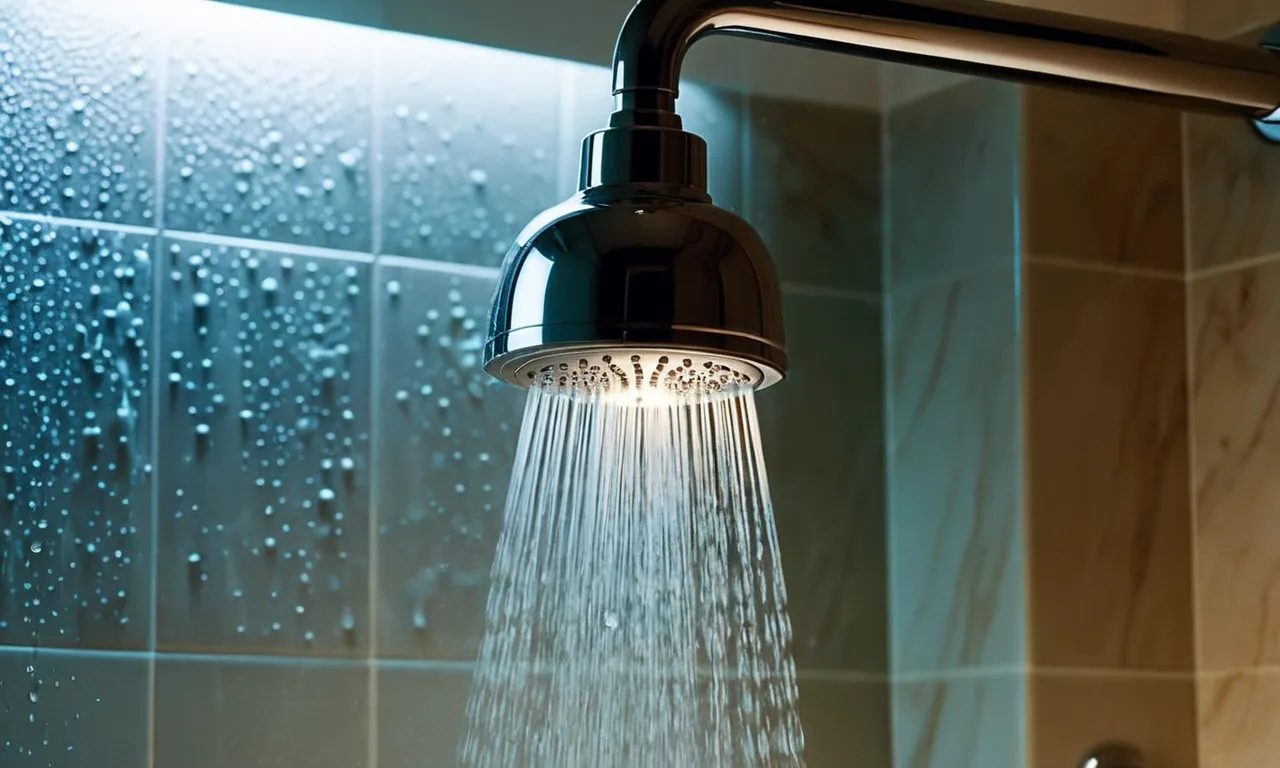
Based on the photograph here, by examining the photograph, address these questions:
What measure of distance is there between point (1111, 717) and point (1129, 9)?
60 centimetres

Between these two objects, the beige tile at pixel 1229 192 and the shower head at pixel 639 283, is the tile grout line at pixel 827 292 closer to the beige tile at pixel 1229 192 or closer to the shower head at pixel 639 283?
the beige tile at pixel 1229 192

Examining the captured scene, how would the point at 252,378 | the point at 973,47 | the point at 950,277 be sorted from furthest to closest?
the point at 950,277
the point at 252,378
the point at 973,47

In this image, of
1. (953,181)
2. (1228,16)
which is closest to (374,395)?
(953,181)

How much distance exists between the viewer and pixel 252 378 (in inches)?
49.3

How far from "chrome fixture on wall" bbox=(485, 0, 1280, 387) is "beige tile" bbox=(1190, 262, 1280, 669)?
1.86 feet

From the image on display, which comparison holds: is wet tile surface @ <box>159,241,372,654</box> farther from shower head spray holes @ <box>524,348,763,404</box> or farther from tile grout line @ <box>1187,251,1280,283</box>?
tile grout line @ <box>1187,251,1280,283</box>

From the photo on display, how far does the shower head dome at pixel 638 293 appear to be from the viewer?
72 centimetres

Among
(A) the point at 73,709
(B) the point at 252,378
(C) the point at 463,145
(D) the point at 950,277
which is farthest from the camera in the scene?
(D) the point at 950,277

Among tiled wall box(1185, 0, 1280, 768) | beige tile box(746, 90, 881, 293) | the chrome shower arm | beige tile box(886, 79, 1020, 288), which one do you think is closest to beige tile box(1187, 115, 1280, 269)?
tiled wall box(1185, 0, 1280, 768)

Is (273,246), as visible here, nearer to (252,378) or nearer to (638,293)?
(252,378)

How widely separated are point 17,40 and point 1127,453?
92 centimetres

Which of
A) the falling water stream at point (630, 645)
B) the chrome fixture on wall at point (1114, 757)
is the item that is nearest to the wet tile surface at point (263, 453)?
the falling water stream at point (630, 645)

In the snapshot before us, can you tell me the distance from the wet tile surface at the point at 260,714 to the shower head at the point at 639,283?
52cm

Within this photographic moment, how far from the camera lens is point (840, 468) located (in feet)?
4.85
